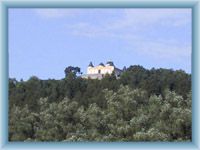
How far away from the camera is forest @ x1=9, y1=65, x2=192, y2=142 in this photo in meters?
3.93

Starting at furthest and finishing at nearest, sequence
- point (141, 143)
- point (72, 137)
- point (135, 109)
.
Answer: point (135, 109)
point (72, 137)
point (141, 143)

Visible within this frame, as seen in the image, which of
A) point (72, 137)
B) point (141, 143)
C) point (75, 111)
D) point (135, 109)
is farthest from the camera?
point (135, 109)

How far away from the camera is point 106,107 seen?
4.49m

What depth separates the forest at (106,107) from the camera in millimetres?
3933

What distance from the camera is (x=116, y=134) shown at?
4.25 metres

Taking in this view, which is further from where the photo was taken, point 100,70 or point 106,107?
point 106,107

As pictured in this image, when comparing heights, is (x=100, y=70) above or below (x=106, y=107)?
above

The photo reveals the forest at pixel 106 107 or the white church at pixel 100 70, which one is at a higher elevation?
the white church at pixel 100 70

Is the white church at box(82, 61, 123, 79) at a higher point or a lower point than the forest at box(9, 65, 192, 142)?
higher
